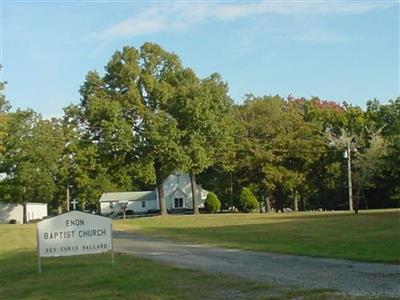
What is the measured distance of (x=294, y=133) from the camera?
241 feet

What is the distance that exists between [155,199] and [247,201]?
37.1m

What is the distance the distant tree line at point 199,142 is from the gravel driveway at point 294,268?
1335 inches

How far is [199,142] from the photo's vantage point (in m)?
61.0

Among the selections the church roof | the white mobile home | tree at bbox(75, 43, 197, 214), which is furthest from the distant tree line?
the church roof

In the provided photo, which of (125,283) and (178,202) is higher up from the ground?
(178,202)

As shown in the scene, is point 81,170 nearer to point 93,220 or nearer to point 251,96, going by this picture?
point 251,96

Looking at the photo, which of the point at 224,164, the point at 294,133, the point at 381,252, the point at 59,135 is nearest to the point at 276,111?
the point at 294,133

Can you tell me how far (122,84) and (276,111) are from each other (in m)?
19.0

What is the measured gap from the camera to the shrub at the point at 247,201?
7069cm

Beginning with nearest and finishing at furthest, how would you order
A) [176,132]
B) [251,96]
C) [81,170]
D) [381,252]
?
[381,252] < [176,132] < [81,170] < [251,96]

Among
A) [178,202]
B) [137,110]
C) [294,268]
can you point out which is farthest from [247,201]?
[294,268]

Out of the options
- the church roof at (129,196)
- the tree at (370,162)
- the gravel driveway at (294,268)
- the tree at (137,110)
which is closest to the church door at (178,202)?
the church roof at (129,196)

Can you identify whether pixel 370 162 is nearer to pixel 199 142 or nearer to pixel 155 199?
pixel 199 142

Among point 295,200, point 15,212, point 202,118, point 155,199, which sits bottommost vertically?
point 295,200
